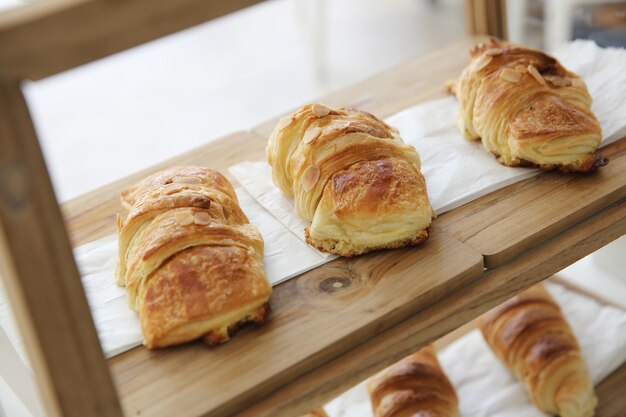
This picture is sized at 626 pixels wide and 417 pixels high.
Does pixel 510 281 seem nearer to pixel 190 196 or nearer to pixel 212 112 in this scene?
pixel 190 196

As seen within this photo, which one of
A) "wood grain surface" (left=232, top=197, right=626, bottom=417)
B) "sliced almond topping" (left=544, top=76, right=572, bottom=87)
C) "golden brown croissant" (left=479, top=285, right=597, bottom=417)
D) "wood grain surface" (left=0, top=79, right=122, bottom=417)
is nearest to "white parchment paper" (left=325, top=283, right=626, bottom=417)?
"golden brown croissant" (left=479, top=285, right=597, bottom=417)

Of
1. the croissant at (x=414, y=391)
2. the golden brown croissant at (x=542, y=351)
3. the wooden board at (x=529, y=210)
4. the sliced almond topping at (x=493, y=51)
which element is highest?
the sliced almond topping at (x=493, y=51)

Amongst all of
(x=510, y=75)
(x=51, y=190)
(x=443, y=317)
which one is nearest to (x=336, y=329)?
(x=443, y=317)

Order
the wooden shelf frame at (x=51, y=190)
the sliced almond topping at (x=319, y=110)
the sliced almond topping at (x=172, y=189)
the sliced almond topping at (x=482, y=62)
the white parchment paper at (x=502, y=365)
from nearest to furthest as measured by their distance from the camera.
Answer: the wooden shelf frame at (x=51, y=190) < the sliced almond topping at (x=172, y=189) < the sliced almond topping at (x=319, y=110) < the sliced almond topping at (x=482, y=62) < the white parchment paper at (x=502, y=365)

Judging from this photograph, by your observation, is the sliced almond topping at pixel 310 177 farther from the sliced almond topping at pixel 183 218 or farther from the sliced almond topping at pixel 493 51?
the sliced almond topping at pixel 493 51

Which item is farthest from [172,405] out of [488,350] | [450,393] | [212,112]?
[212,112]

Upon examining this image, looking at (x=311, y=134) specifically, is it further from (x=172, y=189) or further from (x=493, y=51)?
(x=493, y=51)

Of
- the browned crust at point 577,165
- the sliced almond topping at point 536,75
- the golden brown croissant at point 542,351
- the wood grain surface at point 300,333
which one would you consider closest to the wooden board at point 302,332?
the wood grain surface at point 300,333

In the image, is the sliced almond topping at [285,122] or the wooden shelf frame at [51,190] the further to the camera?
the sliced almond topping at [285,122]
